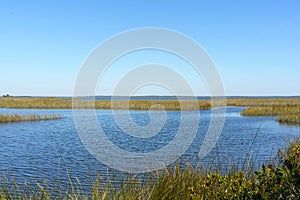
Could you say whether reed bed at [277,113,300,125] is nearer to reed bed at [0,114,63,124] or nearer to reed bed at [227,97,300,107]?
reed bed at [227,97,300,107]

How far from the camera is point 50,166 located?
1195 cm

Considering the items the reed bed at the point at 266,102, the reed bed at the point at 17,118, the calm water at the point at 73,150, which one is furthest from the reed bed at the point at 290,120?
the reed bed at the point at 17,118

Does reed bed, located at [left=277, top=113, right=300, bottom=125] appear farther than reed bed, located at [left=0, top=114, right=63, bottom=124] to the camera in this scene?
No

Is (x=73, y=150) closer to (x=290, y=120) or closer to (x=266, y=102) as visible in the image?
(x=290, y=120)

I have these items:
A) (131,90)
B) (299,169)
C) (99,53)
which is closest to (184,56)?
(99,53)

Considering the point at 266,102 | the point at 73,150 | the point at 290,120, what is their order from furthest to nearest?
the point at 266,102, the point at 290,120, the point at 73,150

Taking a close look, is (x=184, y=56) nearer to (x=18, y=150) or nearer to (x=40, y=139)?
(x=18, y=150)

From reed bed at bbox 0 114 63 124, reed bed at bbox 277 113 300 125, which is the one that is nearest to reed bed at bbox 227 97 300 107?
reed bed at bbox 277 113 300 125

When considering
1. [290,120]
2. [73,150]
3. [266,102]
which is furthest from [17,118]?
[266,102]

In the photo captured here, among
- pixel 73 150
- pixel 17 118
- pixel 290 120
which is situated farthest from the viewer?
pixel 17 118

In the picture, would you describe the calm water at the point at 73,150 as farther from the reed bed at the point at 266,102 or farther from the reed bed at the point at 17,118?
the reed bed at the point at 266,102

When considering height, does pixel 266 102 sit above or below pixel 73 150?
above

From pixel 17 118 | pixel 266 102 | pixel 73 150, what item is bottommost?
pixel 73 150

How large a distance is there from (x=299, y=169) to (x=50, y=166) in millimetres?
10511
